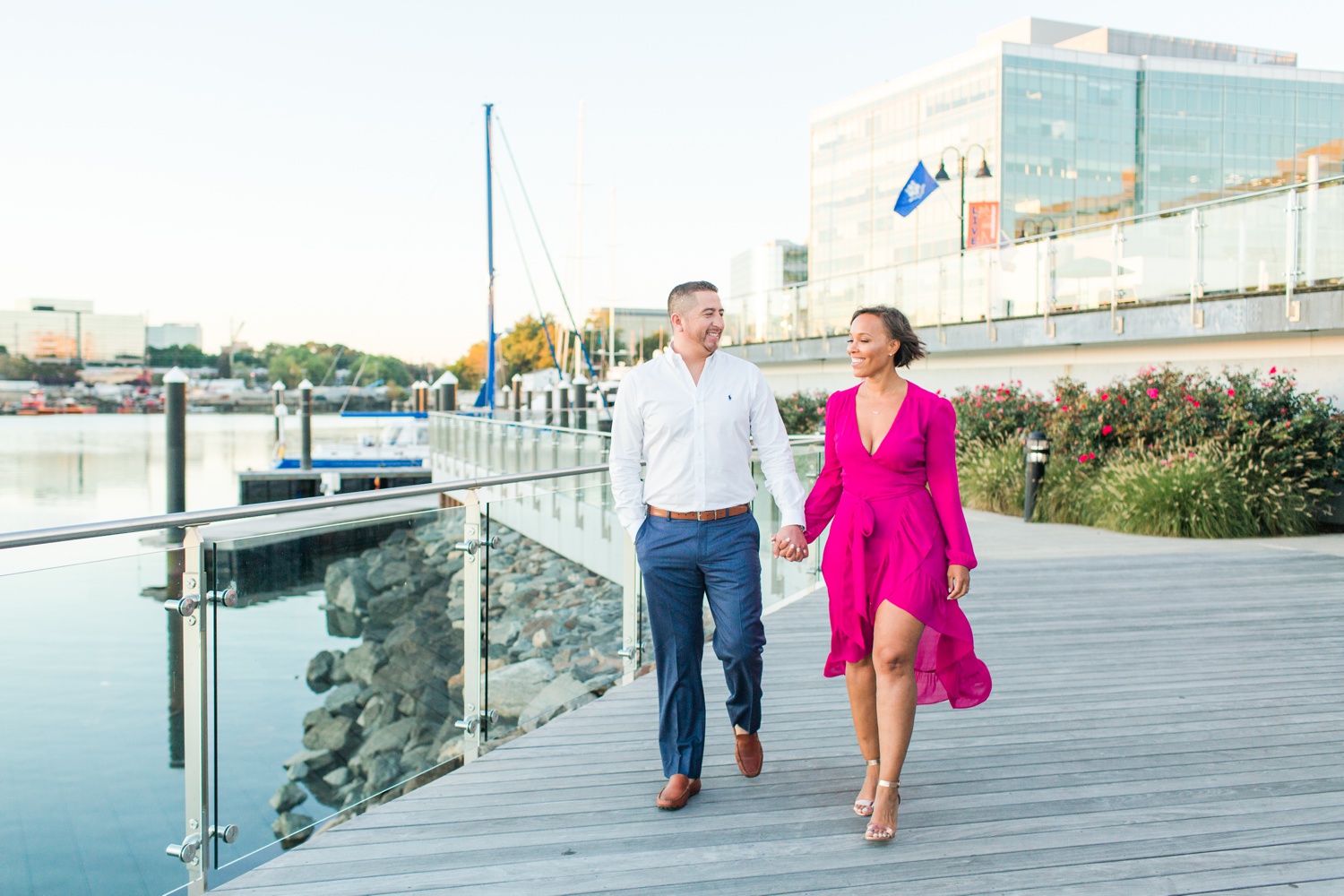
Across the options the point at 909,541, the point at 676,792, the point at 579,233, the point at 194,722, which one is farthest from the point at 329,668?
the point at 579,233

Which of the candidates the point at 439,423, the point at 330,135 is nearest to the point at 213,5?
the point at 330,135

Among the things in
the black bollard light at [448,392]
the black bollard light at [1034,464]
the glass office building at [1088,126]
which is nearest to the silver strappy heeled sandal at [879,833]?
the black bollard light at [1034,464]

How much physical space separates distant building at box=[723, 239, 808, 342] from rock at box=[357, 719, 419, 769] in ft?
71.3

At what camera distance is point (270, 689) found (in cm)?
359

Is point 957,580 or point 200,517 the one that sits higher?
point 200,517

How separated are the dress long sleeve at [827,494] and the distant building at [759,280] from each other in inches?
860

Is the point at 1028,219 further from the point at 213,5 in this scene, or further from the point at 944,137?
the point at 213,5

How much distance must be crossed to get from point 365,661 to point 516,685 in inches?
30.7

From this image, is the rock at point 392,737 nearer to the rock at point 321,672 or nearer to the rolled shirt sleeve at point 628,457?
the rock at point 321,672

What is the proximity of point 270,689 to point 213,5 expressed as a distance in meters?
42.0

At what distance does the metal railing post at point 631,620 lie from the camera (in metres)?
5.48

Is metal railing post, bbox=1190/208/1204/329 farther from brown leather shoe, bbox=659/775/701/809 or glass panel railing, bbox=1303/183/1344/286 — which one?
brown leather shoe, bbox=659/775/701/809

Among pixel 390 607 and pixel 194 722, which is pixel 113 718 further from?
pixel 390 607

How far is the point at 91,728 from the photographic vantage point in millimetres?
3111
